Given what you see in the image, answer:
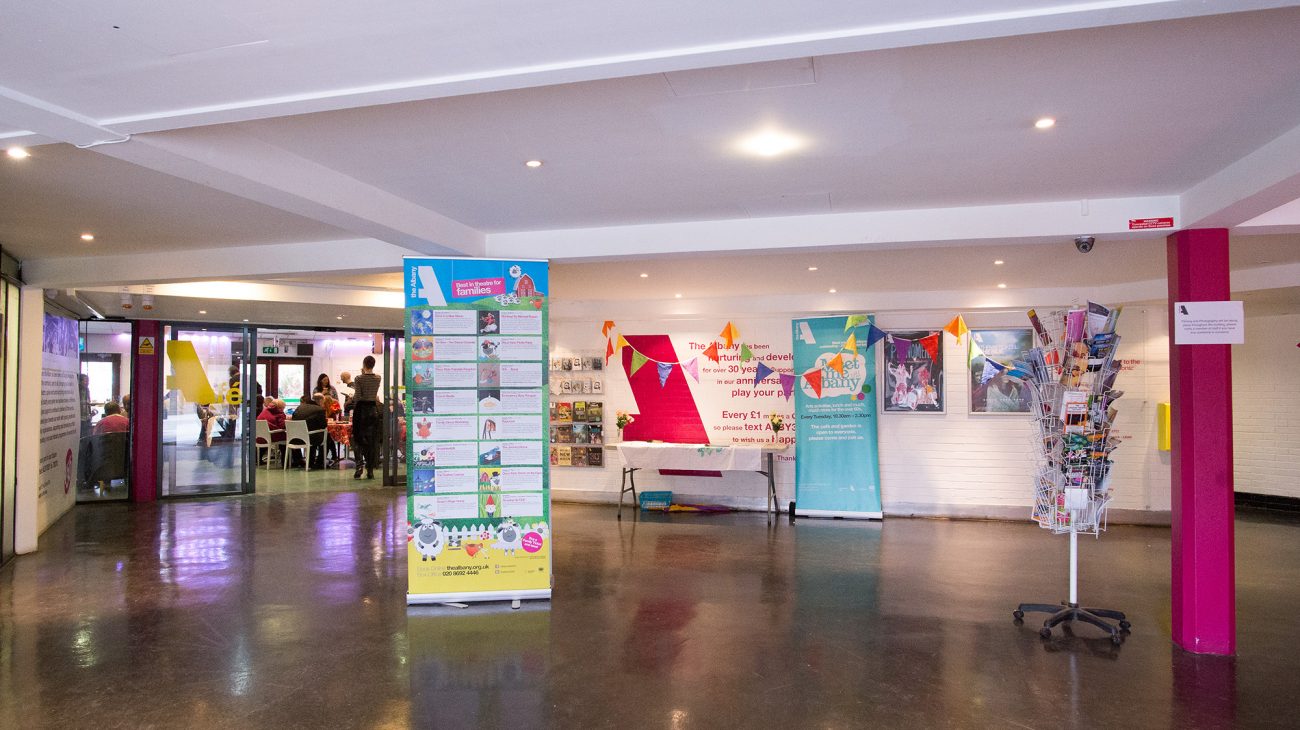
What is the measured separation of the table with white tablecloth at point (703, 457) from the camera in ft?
28.5

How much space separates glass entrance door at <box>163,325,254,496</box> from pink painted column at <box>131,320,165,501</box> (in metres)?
0.09

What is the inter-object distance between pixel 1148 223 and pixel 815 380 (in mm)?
4612

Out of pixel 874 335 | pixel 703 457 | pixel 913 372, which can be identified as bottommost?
pixel 703 457

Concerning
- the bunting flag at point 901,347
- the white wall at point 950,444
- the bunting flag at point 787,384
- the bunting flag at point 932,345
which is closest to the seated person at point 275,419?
the white wall at point 950,444

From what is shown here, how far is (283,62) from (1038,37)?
2.44 m

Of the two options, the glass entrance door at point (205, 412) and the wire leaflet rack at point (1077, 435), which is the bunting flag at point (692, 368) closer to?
the wire leaflet rack at point (1077, 435)

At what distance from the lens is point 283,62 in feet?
7.61

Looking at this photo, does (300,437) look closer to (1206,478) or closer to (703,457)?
(703,457)

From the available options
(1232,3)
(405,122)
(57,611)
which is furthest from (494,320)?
(1232,3)

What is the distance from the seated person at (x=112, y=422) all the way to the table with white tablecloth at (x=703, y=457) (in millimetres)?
6544

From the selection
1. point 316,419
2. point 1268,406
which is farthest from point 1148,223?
point 316,419

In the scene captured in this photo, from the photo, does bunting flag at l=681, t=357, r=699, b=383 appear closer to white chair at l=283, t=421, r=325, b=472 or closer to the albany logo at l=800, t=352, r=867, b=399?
the albany logo at l=800, t=352, r=867, b=399

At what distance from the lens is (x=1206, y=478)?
438 centimetres

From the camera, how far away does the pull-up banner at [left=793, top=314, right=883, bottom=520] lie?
28.8 feet
